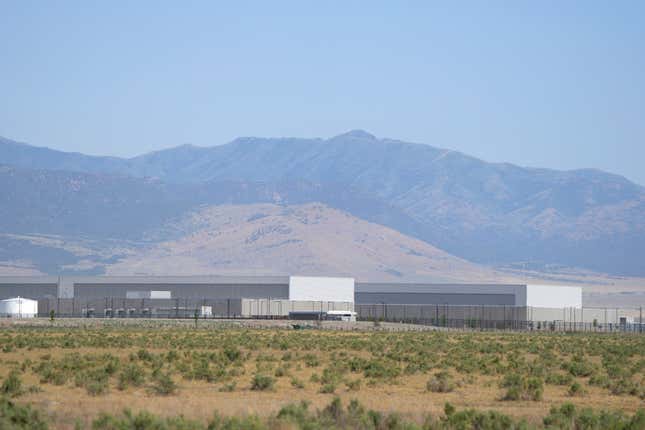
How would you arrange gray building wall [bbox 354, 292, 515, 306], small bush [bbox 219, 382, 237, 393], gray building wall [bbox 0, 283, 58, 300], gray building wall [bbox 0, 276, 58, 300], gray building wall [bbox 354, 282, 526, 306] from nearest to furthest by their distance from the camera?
1. small bush [bbox 219, 382, 237, 393]
2. gray building wall [bbox 354, 282, 526, 306]
3. gray building wall [bbox 354, 292, 515, 306]
4. gray building wall [bbox 0, 283, 58, 300]
5. gray building wall [bbox 0, 276, 58, 300]

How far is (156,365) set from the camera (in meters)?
47.6

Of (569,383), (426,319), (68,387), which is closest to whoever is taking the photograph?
(68,387)

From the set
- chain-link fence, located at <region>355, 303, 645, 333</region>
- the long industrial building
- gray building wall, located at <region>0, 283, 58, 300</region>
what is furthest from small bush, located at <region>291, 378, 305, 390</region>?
gray building wall, located at <region>0, 283, 58, 300</region>

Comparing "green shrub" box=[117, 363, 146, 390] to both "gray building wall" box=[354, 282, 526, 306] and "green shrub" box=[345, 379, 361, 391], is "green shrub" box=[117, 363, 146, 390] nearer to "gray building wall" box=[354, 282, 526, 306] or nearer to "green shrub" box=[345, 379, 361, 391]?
"green shrub" box=[345, 379, 361, 391]

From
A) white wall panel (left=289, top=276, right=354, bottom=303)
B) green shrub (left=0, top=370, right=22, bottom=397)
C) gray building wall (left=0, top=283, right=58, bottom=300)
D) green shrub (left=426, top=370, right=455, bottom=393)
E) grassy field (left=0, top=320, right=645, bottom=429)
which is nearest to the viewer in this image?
grassy field (left=0, top=320, right=645, bottom=429)

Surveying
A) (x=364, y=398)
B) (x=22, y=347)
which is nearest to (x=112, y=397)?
(x=364, y=398)

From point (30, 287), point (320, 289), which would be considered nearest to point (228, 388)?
point (320, 289)

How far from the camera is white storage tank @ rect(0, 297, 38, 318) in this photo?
138500 mm

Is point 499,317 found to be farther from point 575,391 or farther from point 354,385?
point 354,385

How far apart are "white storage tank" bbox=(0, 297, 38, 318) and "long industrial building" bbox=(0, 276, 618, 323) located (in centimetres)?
561

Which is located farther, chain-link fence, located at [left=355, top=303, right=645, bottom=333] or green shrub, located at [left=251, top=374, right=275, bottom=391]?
chain-link fence, located at [left=355, top=303, right=645, bottom=333]

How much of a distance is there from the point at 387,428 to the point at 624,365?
98.3 feet

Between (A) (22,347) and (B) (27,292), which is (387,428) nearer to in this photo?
(A) (22,347)

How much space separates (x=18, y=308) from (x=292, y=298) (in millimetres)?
32269
